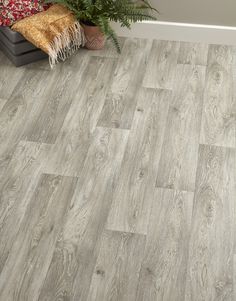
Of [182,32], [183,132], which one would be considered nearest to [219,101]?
[183,132]

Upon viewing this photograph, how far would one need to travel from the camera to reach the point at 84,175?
2.54 metres

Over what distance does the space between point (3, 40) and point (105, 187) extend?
1199mm

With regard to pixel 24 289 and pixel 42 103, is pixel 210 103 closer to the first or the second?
pixel 42 103

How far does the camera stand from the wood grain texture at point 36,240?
2080mm

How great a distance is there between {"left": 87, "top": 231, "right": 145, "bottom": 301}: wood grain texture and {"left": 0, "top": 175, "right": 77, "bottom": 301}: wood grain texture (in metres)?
0.19

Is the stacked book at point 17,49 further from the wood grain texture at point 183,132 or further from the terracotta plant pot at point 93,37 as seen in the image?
the wood grain texture at point 183,132

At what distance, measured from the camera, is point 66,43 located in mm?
3189

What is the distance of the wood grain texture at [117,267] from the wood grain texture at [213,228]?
0.65 feet

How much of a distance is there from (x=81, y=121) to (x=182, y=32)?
98 cm

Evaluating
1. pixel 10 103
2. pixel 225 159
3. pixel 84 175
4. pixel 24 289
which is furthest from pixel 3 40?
pixel 24 289

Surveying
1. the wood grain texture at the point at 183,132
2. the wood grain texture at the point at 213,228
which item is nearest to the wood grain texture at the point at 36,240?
the wood grain texture at the point at 183,132

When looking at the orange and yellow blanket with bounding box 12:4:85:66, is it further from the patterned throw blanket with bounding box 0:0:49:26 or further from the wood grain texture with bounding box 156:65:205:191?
the wood grain texture with bounding box 156:65:205:191

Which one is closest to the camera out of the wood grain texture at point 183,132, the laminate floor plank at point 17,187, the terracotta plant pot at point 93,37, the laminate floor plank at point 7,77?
the laminate floor plank at point 17,187

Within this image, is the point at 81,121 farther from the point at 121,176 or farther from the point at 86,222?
the point at 86,222
